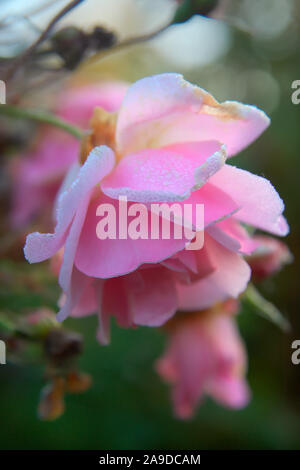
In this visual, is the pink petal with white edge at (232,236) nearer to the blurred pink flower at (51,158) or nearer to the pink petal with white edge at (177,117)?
the pink petal with white edge at (177,117)

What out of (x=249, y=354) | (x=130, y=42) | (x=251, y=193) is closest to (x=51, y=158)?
(x=130, y=42)

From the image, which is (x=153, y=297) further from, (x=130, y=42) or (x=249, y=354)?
(x=249, y=354)

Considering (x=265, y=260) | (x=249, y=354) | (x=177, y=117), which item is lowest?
(x=249, y=354)

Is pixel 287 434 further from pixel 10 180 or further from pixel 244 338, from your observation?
pixel 10 180

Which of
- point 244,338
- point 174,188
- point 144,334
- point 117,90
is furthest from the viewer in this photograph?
point 244,338

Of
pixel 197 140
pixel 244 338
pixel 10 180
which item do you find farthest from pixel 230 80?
pixel 197 140

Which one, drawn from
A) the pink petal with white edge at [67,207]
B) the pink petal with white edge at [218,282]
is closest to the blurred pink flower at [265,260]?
the pink petal with white edge at [218,282]
